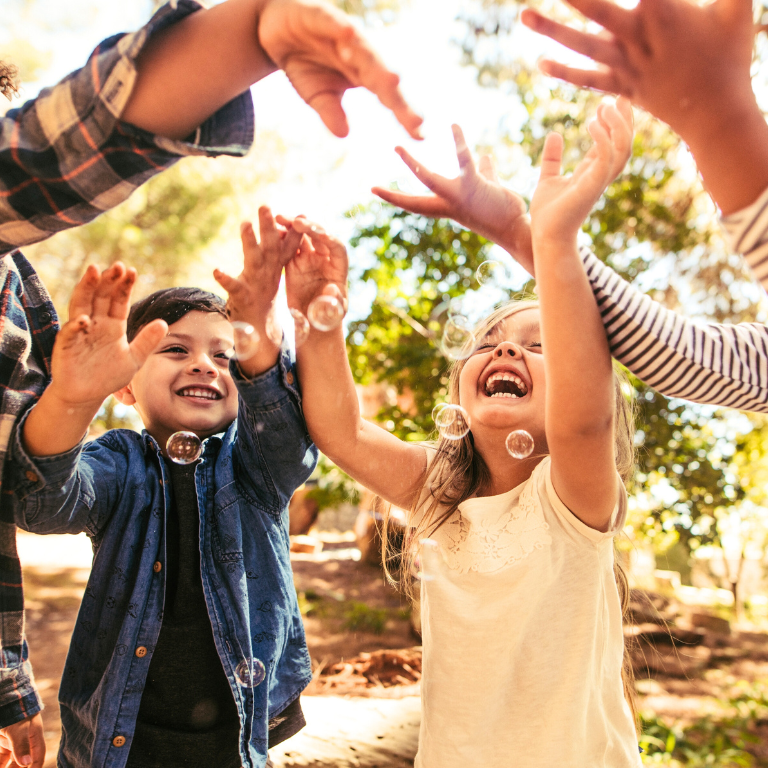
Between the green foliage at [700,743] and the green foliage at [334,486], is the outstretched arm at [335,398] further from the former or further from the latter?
the green foliage at [334,486]

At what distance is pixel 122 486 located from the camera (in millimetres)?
1482

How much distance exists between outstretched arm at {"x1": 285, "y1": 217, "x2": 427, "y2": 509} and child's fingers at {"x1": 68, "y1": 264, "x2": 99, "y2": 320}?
0.38m

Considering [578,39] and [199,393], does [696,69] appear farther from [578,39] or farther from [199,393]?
[199,393]

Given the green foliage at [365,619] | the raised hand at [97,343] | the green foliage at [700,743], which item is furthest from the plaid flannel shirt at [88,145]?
the green foliage at [365,619]

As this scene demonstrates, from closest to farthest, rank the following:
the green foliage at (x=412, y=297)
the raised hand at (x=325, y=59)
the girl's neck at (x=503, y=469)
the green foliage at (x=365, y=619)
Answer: the raised hand at (x=325, y=59) → the girl's neck at (x=503, y=469) → the green foliage at (x=412, y=297) → the green foliage at (x=365, y=619)

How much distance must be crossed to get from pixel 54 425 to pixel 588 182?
3.23 ft

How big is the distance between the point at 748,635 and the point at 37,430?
7.70 meters

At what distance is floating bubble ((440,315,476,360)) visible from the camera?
5.69ft

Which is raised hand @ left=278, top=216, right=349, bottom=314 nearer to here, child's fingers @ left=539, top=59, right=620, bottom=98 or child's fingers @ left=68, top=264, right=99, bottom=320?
child's fingers @ left=68, top=264, right=99, bottom=320

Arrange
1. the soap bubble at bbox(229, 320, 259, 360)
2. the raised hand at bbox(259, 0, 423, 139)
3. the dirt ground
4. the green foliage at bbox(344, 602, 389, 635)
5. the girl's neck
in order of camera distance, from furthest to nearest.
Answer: the green foliage at bbox(344, 602, 389, 635) → the dirt ground → the girl's neck → the soap bubble at bbox(229, 320, 259, 360) → the raised hand at bbox(259, 0, 423, 139)

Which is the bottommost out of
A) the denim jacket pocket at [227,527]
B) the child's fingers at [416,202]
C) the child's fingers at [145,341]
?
the denim jacket pocket at [227,527]

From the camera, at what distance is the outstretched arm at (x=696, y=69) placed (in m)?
0.91

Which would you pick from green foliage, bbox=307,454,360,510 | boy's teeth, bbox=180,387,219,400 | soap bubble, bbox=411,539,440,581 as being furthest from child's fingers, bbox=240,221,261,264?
green foliage, bbox=307,454,360,510

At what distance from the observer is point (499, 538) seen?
142cm
